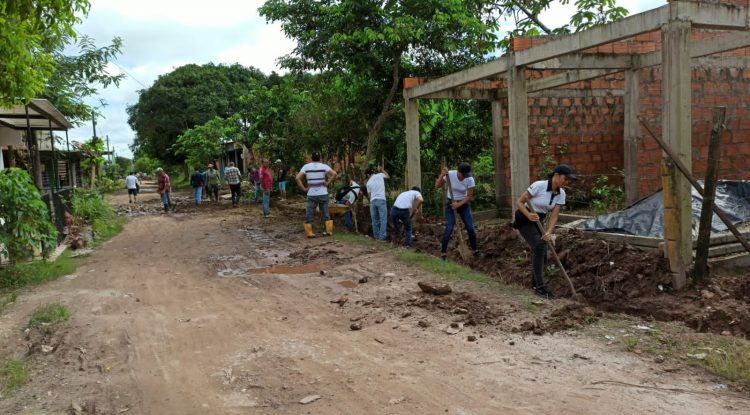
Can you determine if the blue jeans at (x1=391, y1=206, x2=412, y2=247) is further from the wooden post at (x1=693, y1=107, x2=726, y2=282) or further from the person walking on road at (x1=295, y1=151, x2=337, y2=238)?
the wooden post at (x1=693, y1=107, x2=726, y2=282)

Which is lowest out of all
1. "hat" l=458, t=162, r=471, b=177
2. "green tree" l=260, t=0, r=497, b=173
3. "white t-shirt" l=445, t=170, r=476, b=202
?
"white t-shirt" l=445, t=170, r=476, b=202

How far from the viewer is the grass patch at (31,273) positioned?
7.62m

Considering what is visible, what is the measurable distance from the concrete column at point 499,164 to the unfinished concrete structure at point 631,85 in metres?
0.02

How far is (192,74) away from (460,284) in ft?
123

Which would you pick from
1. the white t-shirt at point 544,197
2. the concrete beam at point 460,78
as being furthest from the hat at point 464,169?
the white t-shirt at point 544,197

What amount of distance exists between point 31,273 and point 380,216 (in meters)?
5.57

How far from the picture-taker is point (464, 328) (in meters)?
5.26

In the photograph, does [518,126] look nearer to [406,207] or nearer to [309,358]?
[406,207]

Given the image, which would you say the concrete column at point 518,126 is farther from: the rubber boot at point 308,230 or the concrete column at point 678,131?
the rubber boot at point 308,230

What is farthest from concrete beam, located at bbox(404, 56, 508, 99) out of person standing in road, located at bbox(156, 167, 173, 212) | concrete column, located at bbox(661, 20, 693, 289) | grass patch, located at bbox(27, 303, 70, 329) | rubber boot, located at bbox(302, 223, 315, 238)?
person standing in road, located at bbox(156, 167, 173, 212)

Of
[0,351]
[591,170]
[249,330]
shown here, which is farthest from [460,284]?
[591,170]

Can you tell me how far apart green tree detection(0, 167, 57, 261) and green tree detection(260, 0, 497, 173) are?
6104 millimetres

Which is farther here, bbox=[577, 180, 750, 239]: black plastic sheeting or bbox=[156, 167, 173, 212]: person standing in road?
bbox=[156, 167, 173, 212]: person standing in road

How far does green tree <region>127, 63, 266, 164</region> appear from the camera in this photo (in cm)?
3922
